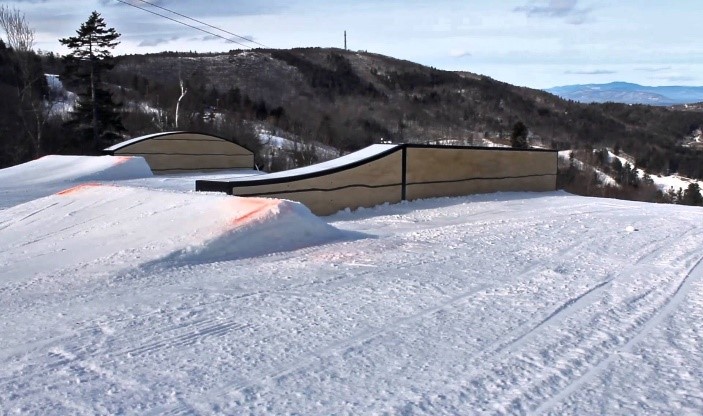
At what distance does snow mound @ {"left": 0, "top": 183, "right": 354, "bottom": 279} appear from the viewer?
251 inches

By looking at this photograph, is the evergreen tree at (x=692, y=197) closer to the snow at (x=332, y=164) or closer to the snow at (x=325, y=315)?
the snow at (x=332, y=164)

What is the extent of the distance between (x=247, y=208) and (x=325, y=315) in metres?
3.22

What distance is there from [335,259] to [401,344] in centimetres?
267

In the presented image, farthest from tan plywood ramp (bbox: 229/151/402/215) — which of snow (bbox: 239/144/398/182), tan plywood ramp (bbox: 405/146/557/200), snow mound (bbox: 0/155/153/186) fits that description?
snow mound (bbox: 0/155/153/186)

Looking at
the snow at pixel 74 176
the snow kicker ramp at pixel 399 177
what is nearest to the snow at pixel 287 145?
the snow at pixel 74 176

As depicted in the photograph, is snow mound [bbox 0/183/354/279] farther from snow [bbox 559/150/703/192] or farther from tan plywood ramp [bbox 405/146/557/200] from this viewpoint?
snow [bbox 559/150/703/192]

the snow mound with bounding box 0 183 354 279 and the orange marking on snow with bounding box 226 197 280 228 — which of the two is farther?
the orange marking on snow with bounding box 226 197 280 228

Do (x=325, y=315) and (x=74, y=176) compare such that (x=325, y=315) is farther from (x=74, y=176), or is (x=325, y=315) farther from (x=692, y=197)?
(x=692, y=197)

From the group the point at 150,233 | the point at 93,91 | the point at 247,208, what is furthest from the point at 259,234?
the point at 93,91

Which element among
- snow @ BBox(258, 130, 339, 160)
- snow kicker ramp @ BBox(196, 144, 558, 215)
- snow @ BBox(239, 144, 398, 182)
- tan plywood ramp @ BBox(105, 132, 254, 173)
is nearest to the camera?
snow kicker ramp @ BBox(196, 144, 558, 215)

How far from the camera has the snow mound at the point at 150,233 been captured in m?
6.38

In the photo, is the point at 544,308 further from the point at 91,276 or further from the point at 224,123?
the point at 224,123

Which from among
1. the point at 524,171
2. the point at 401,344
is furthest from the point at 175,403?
the point at 524,171

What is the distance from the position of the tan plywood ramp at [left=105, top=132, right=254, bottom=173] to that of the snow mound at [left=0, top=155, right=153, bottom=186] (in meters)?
2.41
